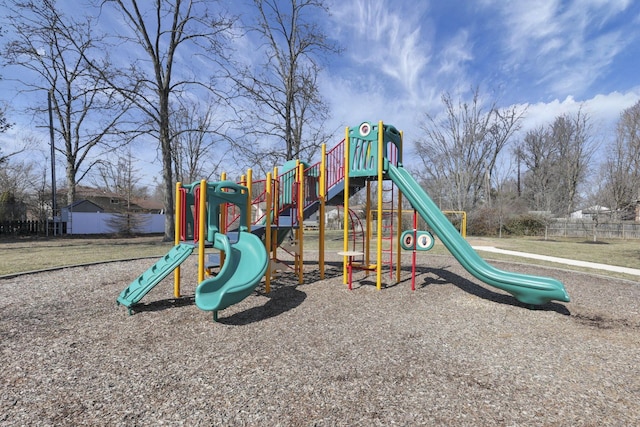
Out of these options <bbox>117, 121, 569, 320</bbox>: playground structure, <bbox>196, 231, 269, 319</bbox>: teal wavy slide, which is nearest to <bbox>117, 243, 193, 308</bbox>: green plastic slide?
<bbox>117, 121, 569, 320</bbox>: playground structure

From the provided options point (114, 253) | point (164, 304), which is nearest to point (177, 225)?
point (164, 304)

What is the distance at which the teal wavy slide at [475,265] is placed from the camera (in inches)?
187

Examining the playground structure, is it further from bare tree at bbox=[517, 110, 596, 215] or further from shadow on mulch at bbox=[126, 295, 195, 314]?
bare tree at bbox=[517, 110, 596, 215]

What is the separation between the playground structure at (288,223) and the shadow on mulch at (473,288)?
A: 0.45m

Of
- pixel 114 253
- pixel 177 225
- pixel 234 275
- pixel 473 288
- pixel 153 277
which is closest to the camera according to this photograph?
pixel 234 275

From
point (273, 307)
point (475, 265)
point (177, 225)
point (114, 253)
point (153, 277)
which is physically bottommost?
point (273, 307)

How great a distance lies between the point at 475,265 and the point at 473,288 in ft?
4.96

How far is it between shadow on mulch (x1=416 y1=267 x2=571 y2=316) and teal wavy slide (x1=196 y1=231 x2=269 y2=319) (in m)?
3.68

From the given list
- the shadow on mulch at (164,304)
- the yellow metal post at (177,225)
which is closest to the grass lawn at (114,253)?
the shadow on mulch at (164,304)

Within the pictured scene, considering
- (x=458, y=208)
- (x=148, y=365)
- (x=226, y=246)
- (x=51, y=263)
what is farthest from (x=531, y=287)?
(x=458, y=208)

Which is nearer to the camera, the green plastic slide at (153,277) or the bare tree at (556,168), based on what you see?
the green plastic slide at (153,277)

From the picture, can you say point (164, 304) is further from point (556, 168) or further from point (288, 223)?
point (556, 168)

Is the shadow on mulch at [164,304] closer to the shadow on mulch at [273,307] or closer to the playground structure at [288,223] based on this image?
the playground structure at [288,223]

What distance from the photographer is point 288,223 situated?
6.66m
